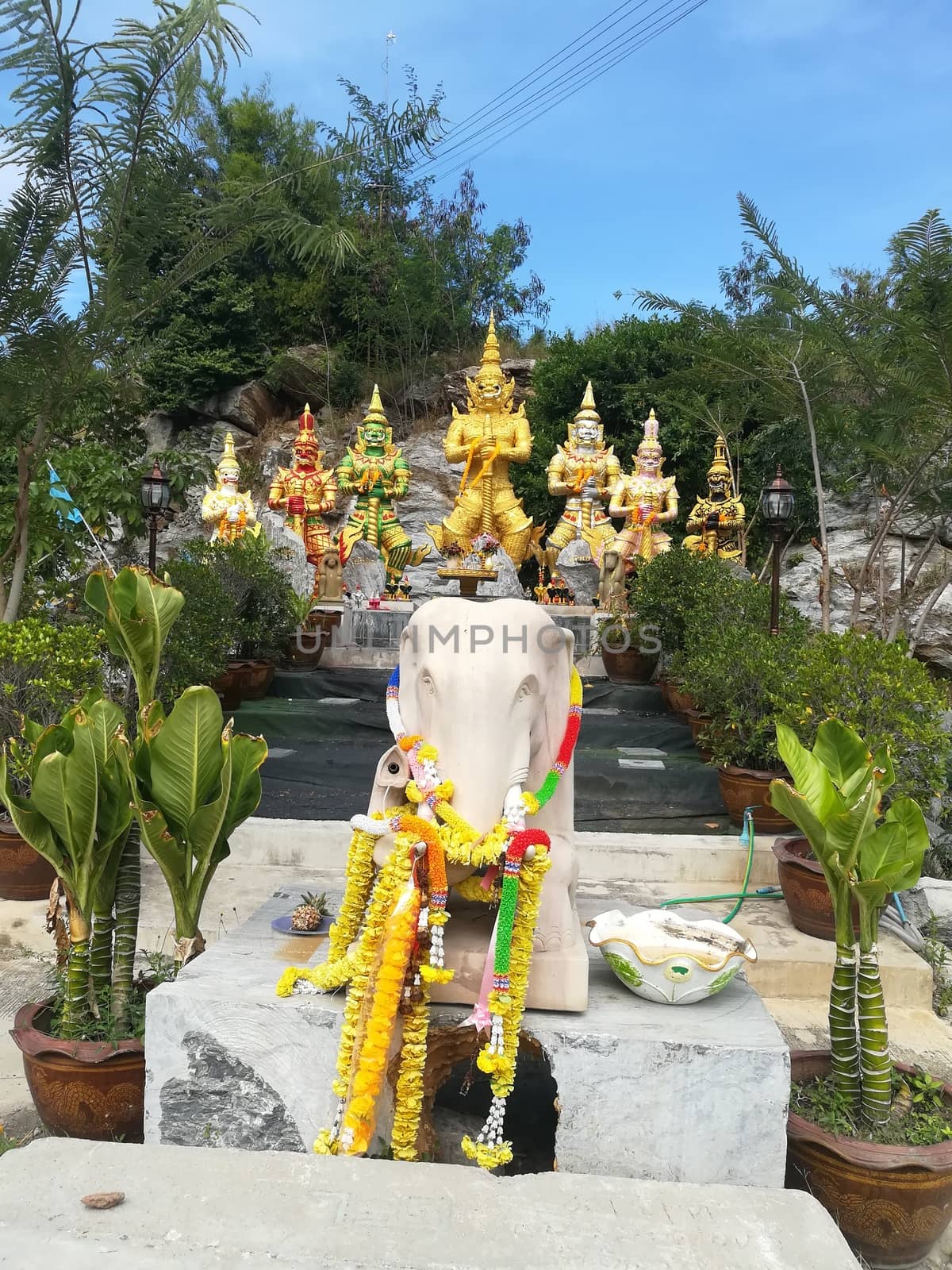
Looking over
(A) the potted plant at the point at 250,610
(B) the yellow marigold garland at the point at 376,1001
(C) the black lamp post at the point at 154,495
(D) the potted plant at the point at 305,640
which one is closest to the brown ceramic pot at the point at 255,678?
(A) the potted plant at the point at 250,610

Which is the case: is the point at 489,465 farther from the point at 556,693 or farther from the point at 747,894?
the point at 556,693

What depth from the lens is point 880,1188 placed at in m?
2.10

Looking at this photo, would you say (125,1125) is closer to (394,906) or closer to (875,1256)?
(394,906)

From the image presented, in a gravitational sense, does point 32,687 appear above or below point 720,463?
below

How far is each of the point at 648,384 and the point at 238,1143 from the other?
49.8 ft

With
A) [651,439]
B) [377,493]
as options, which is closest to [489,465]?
[377,493]

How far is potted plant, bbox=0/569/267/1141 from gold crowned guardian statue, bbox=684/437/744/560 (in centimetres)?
1145

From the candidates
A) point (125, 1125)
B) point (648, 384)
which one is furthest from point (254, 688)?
point (648, 384)

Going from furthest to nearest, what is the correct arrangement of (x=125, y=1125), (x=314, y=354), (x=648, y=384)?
(x=314, y=354), (x=648, y=384), (x=125, y=1125)

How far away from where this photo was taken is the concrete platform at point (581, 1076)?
2045mm

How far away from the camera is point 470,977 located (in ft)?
7.29

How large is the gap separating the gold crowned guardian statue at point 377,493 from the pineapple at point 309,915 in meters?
8.38

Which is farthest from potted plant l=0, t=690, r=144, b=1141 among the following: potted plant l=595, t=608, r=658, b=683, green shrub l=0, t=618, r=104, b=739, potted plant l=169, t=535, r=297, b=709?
potted plant l=595, t=608, r=658, b=683

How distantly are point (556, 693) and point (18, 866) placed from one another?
332cm
